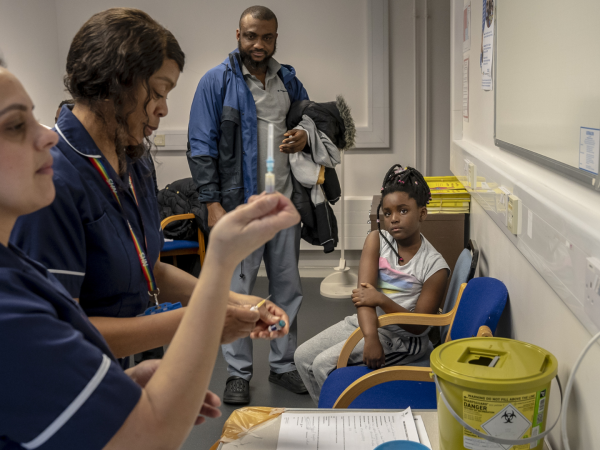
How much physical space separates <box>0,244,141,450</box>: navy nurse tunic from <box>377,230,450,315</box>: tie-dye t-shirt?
1.68 m

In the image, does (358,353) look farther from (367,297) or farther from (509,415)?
(509,415)

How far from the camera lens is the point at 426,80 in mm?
4699

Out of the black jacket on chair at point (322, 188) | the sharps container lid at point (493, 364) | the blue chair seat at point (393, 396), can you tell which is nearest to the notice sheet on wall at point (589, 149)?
the sharps container lid at point (493, 364)

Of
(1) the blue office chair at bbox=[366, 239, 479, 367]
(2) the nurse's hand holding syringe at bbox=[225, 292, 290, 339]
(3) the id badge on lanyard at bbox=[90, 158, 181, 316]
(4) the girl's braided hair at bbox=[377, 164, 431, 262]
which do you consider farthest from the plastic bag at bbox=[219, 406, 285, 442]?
(4) the girl's braided hair at bbox=[377, 164, 431, 262]

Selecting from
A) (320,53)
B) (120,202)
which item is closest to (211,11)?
(320,53)

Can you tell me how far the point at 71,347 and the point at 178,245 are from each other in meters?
3.81

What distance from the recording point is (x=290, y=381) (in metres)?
2.91

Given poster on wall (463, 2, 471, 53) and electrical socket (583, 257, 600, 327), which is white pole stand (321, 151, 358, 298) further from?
electrical socket (583, 257, 600, 327)

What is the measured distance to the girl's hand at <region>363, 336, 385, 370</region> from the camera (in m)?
1.99

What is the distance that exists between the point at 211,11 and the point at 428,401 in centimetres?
418

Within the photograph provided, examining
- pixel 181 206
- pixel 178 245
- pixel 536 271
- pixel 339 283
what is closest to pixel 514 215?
pixel 536 271

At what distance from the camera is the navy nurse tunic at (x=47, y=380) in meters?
0.61

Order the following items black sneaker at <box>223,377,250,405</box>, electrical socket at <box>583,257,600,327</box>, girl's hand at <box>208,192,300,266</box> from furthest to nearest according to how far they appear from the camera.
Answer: black sneaker at <box>223,377,250,405</box>
electrical socket at <box>583,257,600,327</box>
girl's hand at <box>208,192,300,266</box>

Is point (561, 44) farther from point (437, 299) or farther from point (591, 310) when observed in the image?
point (437, 299)
